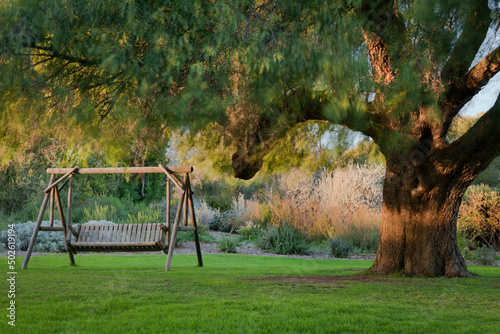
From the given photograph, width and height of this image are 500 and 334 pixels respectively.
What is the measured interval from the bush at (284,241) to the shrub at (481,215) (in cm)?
408

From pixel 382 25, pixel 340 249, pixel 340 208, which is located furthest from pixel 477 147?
pixel 340 208

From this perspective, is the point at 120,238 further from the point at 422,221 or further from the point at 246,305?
the point at 422,221

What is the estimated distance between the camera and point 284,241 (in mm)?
12344

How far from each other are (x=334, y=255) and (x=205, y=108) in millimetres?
8056

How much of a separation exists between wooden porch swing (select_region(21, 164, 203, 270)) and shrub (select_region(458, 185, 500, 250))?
26.1 ft

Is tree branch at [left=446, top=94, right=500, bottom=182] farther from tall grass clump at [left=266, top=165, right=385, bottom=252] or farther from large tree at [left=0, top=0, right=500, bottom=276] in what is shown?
tall grass clump at [left=266, top=165, right=385, bottom=252]

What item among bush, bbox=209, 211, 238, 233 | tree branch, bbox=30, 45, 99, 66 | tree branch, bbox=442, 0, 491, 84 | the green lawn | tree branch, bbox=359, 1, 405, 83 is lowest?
the green lawn

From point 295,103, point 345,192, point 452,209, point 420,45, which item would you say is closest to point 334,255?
point 345,192

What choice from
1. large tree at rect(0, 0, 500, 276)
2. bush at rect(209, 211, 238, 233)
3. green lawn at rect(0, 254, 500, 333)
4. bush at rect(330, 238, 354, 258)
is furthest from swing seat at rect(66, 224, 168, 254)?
bush at rect(209, 211, 238, 233)

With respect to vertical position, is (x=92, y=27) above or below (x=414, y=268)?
above

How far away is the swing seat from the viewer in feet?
22.6

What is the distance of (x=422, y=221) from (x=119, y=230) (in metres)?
4.77

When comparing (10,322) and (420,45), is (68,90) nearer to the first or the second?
(10,322)

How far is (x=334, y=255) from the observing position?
11.4m
